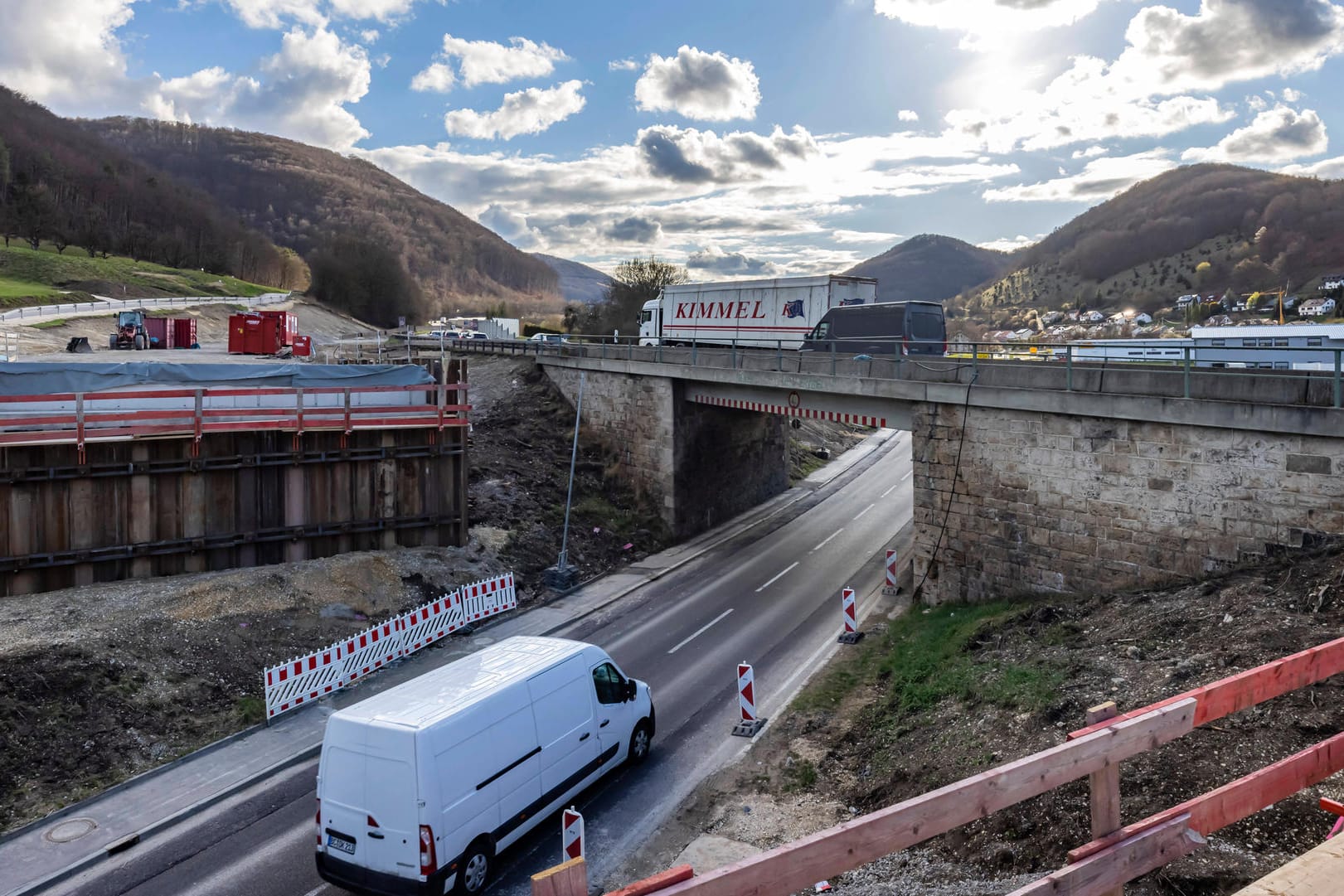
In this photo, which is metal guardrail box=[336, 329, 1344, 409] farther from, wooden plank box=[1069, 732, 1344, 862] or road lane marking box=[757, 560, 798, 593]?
wooden plank box=[1069, 732, 1344, 862]

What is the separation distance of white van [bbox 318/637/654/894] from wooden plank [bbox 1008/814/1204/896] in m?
7.37

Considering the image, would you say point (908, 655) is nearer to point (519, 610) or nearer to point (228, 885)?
point (519, 610)

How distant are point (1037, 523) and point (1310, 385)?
5.61m

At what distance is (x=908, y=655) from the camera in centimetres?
1662

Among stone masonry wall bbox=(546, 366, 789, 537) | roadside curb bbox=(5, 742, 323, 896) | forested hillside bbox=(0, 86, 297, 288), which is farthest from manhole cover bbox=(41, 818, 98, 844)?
forested hillside bbox=(0, 86, 297, 288)

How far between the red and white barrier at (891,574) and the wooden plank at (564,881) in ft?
67.4

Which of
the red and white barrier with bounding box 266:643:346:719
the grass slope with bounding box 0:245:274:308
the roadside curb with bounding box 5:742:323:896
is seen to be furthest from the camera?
the grass slope with bounding box 0:245:274:308

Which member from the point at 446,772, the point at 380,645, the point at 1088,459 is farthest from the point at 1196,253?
the point at 446,772

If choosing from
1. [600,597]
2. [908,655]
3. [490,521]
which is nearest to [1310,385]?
[908,655]

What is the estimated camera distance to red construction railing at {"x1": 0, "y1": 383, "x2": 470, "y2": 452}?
17.0 m

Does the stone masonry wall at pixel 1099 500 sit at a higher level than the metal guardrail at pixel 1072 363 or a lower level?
lower

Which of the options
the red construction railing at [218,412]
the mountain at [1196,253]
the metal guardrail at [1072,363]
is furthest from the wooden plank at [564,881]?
the mountain at [1196,253]

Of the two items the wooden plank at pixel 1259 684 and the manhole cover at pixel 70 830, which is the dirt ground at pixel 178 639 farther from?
the wooden plank at pixel 1259 684

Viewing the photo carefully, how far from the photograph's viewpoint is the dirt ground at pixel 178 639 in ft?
42.8
